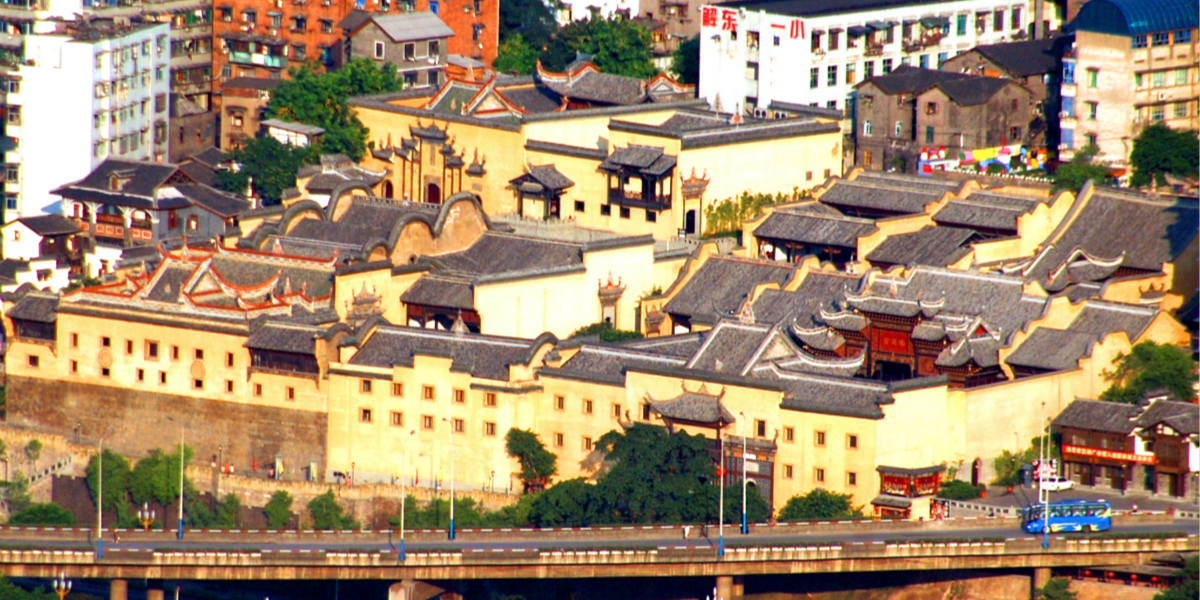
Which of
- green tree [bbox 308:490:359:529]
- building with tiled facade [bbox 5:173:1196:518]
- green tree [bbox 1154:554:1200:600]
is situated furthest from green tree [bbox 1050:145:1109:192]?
green tree [bbox 308:490:359:529]

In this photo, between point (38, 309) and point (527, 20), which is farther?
point (527, 20)

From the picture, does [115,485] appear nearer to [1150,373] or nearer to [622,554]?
[622,554]

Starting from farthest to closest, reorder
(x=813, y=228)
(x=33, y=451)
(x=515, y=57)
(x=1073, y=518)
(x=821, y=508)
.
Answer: (x=515, y=57) < (x=813, y=228) < (x=33, y=451) < (x=821, y=508) < (x=1073, y=518)

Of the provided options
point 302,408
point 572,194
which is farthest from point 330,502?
point 572,194

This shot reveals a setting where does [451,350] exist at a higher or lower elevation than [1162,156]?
lower

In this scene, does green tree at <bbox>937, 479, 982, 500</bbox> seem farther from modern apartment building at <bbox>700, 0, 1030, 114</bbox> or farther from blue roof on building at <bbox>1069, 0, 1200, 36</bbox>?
modern apartment building at <bbox>700, 0, 1030, 114</bbox>

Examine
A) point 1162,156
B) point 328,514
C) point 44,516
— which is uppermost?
point 1162,156

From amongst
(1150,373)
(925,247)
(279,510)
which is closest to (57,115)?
(279,510)
